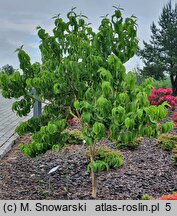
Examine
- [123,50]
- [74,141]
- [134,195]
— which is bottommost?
[134,195]

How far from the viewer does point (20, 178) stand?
5461 millimetres

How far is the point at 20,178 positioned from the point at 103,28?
2519 millimetres

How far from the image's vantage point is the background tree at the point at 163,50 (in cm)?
1995

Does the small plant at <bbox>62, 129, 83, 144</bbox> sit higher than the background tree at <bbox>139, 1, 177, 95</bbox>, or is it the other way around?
the background tree at <bbox>139, 1, 177, 95</bbox>

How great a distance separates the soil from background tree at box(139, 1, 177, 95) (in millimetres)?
13645

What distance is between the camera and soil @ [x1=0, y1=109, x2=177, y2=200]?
4845mm

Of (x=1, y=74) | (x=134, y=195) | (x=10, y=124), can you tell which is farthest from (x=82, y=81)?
(x=10, y=124)

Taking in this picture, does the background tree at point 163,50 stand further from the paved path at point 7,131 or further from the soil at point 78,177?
the soil at point 78,177

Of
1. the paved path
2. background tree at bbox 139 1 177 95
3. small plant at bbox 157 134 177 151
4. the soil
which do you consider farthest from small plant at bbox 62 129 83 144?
background tree at bbox 139 1 177 95

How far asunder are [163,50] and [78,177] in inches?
635

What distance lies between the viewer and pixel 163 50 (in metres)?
20.5

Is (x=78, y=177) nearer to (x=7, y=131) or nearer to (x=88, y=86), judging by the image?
(x=88, y=86)

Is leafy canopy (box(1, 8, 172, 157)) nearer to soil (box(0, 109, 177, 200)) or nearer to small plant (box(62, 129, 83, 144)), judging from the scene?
soil (box(0, 109, 177, 200))

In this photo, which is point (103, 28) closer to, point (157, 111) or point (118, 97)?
point (118, 97)
